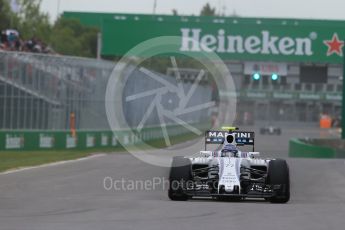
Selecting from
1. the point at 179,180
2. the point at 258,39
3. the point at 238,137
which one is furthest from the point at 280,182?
the point at 258,39

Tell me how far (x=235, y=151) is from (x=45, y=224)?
195 inches

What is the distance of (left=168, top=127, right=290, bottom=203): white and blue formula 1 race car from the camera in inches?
562

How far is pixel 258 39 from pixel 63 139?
11127 millimetres

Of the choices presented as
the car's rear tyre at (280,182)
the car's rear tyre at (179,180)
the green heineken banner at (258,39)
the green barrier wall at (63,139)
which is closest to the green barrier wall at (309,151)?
the green heineken banner at (258,39)

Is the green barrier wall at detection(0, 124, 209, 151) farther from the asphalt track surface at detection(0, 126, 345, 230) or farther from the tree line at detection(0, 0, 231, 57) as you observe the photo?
the tree line at detection(0, 0, 231, 57)

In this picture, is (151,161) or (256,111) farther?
(256,111)

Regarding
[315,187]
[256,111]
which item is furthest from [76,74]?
[256,111]

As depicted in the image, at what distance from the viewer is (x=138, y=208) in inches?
508

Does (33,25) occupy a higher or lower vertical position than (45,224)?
higher

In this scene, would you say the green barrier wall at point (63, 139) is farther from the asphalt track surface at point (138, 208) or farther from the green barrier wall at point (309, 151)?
the asphalt track surface at point (138, 208)

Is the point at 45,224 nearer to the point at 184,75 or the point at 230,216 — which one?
the point at 230,216

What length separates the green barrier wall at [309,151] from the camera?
113 ft

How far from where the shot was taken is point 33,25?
208ft

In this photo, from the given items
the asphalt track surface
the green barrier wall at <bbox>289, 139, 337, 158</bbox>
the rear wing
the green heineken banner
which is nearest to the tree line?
the green heineken banner
